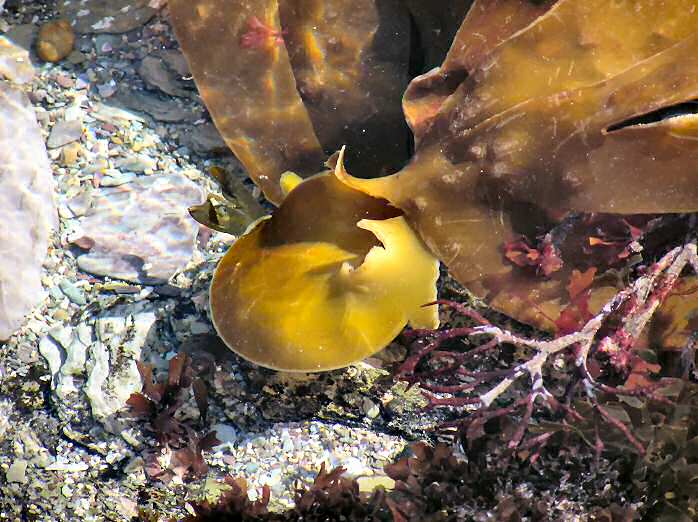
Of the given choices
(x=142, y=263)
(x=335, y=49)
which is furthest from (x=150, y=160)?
(x=335, y=49)

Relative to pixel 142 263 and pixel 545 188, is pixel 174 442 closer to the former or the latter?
pixel 142 263

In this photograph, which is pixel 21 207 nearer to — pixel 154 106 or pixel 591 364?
pixel 154 106

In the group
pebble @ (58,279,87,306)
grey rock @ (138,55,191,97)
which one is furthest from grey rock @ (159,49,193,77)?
pebble @ (58,279,87,306)

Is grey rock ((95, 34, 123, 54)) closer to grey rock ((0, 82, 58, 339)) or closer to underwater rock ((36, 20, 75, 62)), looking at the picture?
underwater rock ((36, 20, 75, 62))

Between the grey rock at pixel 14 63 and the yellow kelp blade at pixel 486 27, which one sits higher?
the yellow kelp blade at pixel 486 27

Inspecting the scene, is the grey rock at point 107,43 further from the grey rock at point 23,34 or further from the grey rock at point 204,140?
the grey rock at point 204,140

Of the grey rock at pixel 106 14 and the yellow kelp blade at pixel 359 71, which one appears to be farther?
the grey rock at pixel 106 14

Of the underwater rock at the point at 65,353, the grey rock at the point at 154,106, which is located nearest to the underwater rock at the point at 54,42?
the grey rock at the point at 154,106
